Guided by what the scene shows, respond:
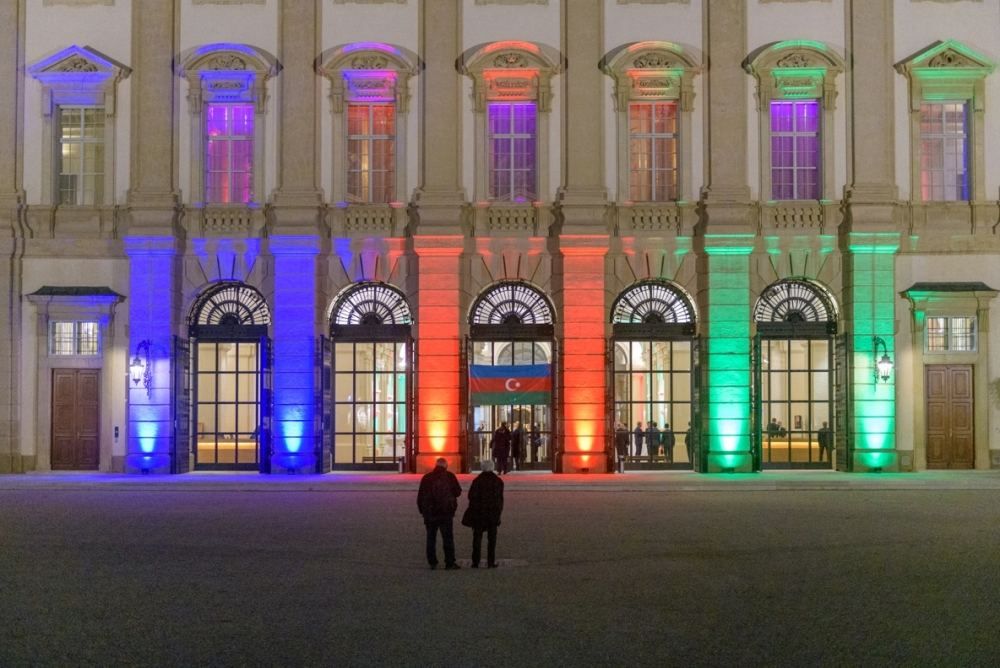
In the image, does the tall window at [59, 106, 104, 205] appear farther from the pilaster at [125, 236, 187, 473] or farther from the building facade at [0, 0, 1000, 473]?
the pilaster at [125, 236, 187, 473]

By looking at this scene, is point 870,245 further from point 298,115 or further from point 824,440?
point 298,115

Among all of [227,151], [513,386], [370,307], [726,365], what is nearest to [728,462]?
[726,365]

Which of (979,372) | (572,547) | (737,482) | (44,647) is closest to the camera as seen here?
(44,647)

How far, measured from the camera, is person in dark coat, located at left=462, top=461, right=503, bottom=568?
16.3m

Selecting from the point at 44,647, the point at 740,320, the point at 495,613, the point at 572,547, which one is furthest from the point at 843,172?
the point at 44,647

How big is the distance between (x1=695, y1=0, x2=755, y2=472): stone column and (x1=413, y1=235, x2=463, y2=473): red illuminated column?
25.7ft

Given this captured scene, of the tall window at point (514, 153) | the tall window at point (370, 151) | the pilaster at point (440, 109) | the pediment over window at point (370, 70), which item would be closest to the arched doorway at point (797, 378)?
the tall window at point (514, 153)

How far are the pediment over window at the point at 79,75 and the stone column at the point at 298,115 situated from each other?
17.0 ft

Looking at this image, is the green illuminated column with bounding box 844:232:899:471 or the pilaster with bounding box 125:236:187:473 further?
the pilaster with bounding box 125:236:187:473

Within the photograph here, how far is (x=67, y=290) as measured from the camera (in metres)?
36.4

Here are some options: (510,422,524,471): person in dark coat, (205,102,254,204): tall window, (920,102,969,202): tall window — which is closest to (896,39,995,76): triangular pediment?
(920,102,969,202): tall window

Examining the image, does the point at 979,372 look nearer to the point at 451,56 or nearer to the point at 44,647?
the point at 451,56

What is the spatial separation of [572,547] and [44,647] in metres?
9.05

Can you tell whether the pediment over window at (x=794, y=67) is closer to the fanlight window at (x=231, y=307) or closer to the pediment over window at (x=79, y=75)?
the fanlight window at (x=231, y=307)
